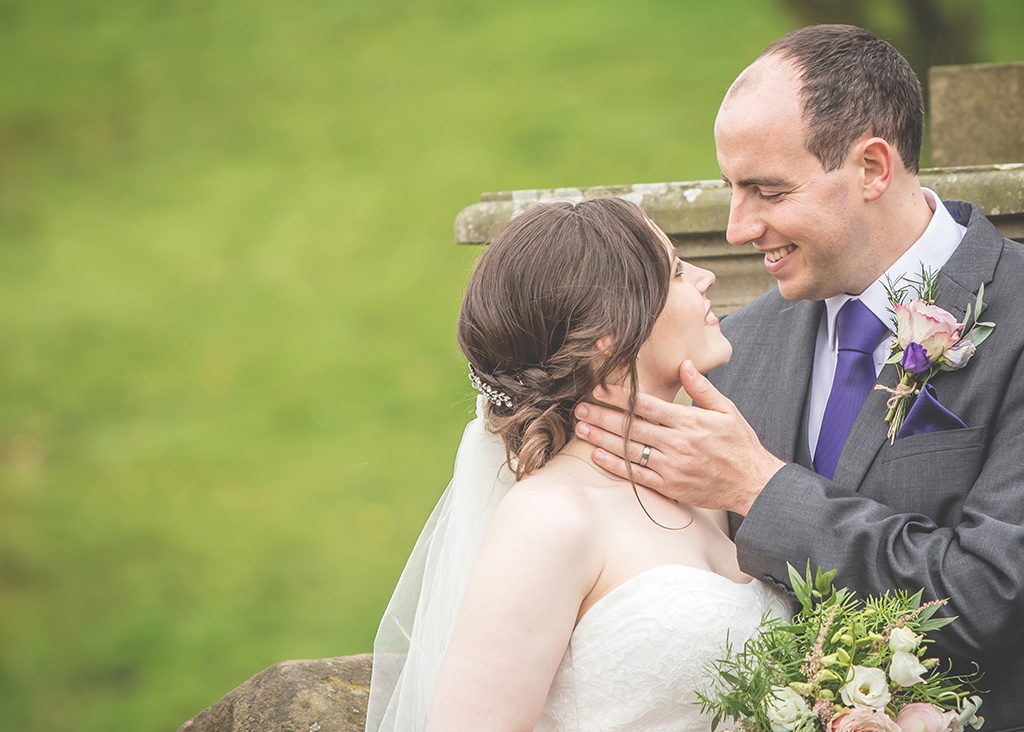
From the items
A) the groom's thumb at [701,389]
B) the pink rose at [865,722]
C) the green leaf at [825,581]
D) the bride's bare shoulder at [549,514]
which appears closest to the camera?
the pink rose at [865,722]

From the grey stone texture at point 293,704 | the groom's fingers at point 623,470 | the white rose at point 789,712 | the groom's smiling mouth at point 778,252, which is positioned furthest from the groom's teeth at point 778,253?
the grey stone texture at point 293,704

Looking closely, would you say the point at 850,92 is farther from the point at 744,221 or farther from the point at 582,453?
the point at 582,453

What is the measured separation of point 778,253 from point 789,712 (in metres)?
1.22

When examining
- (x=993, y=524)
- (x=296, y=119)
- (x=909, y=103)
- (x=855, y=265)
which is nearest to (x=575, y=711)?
(x=993, y=524)

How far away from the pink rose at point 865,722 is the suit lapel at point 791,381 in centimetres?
92

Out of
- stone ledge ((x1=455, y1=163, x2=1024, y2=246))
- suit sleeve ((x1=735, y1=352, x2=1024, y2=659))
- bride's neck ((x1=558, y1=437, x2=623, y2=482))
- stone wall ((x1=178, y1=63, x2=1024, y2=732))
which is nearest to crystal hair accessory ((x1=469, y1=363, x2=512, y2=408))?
bride's neck ((x1=558, y1=437, x2=623, y2=482))

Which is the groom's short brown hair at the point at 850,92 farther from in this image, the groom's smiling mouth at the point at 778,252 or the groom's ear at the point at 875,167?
the groom's smiling mouth at the point at 778,252

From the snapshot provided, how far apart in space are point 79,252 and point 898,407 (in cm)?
526

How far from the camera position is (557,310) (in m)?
2.48

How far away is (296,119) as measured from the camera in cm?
654

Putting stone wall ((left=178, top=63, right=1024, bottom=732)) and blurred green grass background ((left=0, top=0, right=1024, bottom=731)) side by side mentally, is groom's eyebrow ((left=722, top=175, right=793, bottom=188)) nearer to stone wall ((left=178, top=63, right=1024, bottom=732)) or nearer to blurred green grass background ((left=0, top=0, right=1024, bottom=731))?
stone wall ((left=178, top=63, right=1024, bottom=732))

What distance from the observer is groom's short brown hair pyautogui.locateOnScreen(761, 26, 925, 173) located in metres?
2.83

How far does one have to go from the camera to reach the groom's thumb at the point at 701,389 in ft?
8.35

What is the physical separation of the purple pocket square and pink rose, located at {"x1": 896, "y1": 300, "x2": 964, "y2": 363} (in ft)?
0.28
